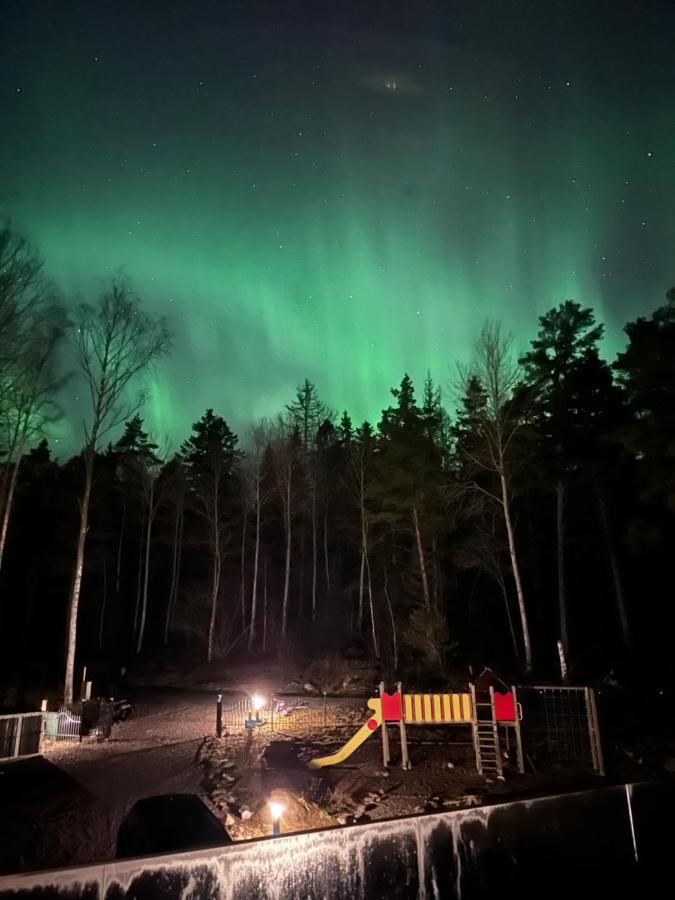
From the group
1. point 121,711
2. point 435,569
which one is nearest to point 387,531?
point 435,569

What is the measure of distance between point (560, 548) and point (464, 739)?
14758mm

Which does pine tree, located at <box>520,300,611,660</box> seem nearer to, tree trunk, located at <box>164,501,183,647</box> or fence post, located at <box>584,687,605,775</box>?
fence post, located at <box>584,687,605,775</box>

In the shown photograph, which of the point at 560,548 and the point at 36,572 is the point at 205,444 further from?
the point at 560,548

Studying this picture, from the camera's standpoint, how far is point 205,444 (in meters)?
45.7

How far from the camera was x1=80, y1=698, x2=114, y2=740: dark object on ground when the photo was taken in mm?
15789

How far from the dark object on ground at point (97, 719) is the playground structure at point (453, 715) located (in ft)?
23.9

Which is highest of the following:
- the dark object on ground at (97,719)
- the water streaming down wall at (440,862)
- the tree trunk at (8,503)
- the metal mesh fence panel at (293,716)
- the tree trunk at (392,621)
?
the tree trunk at (8,503)

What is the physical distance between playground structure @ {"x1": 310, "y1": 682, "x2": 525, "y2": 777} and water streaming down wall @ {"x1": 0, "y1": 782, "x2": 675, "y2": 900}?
6.08 meters

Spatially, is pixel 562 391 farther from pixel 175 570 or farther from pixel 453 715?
pixel 175 570

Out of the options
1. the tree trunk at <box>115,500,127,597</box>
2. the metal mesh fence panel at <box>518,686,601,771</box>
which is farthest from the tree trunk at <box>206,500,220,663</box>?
the metal mesh fence panel at <box>518,686,601,771</box>

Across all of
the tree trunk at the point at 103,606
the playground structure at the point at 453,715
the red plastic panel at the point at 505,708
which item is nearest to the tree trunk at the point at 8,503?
the playground structure at the point at 453,715

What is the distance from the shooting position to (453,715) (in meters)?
11.2

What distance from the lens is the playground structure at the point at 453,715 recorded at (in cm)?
1088

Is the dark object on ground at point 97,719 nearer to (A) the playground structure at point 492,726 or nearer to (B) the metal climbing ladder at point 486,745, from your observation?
(A) the playground structure at point 492,726
